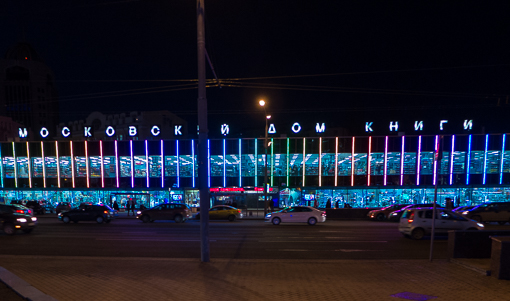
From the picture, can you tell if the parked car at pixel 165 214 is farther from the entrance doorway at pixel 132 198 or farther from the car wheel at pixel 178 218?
the entrance doorway at pixel 132 198

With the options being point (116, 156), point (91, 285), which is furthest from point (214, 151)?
point (91, 285)

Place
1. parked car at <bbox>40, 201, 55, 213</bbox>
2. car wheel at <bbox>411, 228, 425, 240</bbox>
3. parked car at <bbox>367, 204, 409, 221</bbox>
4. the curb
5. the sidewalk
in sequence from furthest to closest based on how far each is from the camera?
parked car at <bbox>40, 201, 55, 213</bbox> < parked car at <bbox>367, 204, 409, 221</bbox> < car wheel at <bbox>411, 228, 425, 240</bbox> < the sidewalk < the curb

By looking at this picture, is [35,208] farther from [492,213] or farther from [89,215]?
[492,213]

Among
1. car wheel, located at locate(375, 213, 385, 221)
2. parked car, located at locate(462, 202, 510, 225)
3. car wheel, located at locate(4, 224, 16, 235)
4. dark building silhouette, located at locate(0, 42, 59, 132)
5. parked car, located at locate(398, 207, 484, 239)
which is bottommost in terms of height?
car wheel, located at locate(375, 213, 385, 221)

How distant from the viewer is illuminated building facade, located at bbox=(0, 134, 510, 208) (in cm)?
3156

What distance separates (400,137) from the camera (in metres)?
31.8

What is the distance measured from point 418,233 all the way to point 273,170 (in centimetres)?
2001

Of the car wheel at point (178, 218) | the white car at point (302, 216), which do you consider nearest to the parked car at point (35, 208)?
the car wheel at point (178, 218)

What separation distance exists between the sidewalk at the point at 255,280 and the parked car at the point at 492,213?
553 inches

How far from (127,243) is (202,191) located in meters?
6.82

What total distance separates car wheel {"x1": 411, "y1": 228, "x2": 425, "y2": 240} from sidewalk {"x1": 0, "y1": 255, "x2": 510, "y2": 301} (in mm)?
5227

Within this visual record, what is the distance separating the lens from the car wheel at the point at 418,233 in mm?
13914

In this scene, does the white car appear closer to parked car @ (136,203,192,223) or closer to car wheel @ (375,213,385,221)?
car wheel @ (375,213,385,221)

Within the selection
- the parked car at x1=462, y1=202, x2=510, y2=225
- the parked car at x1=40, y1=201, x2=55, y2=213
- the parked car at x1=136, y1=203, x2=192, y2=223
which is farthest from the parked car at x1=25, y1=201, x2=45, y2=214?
the parked car at x1=462, y1=202, x2=510, y2=225
